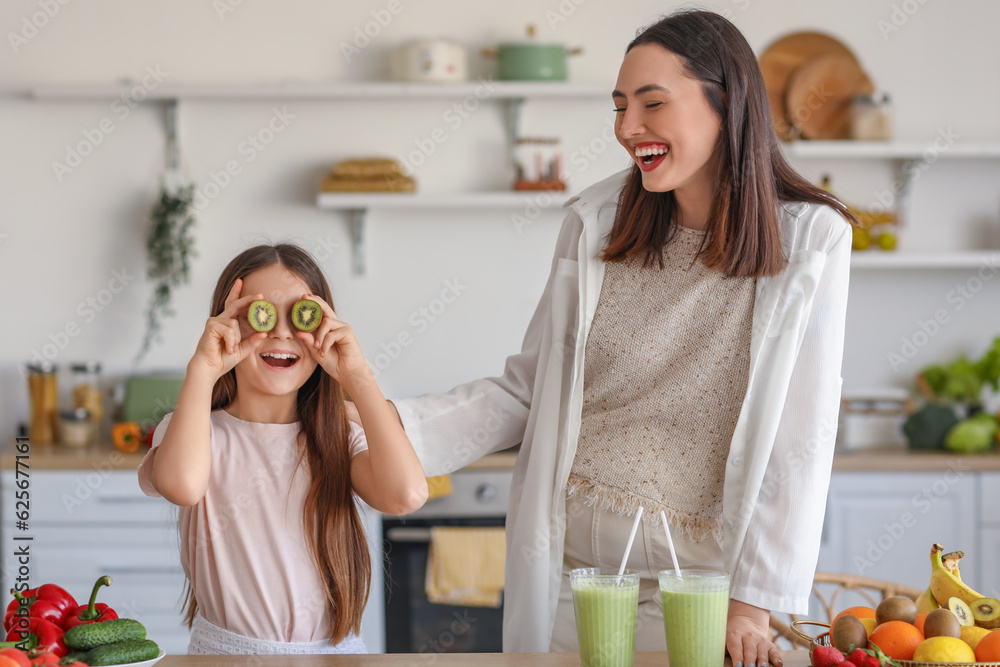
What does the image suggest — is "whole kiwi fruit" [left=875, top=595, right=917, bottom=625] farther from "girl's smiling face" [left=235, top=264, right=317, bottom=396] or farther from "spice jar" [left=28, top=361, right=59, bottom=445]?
"spice jar" [left=28, top=361, right=59, bottom=445]

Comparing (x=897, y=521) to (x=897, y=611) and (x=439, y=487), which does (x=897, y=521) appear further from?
(x=897, y=611)

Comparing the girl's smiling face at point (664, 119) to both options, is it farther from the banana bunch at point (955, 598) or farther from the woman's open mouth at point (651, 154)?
the banana bunch at point (955, 598)

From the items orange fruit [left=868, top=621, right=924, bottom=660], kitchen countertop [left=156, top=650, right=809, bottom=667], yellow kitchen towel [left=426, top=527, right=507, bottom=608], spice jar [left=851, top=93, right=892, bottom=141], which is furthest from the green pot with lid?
orange fruit [left=868, top=621, right=924, bottom=660]

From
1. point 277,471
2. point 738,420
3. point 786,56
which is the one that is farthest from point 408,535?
point 786,56

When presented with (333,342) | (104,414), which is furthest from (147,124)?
(333,342)

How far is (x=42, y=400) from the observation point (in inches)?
121

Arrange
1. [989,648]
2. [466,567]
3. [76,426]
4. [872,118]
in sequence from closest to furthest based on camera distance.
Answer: [989,648] < [466,567] < [76,426] < [872,118]

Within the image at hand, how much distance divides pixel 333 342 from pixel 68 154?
241cm

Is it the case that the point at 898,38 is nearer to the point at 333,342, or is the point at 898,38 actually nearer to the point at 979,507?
the point at 979,507

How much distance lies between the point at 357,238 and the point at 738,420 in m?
2.17

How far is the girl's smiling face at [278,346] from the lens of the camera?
1292mm

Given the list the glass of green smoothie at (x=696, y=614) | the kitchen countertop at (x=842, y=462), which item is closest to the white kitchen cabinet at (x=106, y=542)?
the kitchen countertop at (x=842, y=462)

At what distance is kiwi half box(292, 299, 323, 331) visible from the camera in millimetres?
1249

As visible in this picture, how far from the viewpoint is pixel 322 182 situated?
309cm
